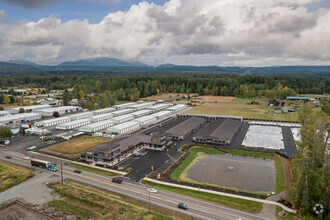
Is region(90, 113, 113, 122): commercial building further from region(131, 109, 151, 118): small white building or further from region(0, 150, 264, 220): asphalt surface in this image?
region(0, 150, 264, 220): asphalt surface

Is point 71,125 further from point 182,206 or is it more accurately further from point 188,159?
point 182,206

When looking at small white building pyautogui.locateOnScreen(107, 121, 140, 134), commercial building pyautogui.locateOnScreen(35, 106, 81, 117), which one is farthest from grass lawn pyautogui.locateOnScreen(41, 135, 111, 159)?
commercial building pyautogui.locateOnScreen(35, 106, 81, 117)

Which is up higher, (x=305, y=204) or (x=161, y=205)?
(x=305, y=204)

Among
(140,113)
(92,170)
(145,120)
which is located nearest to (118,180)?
(92,170)

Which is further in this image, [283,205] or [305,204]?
[283,205]

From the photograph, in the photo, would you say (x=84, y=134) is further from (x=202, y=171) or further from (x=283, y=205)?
(x=283, y=205)

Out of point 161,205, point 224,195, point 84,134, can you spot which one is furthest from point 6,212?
point 84,134
